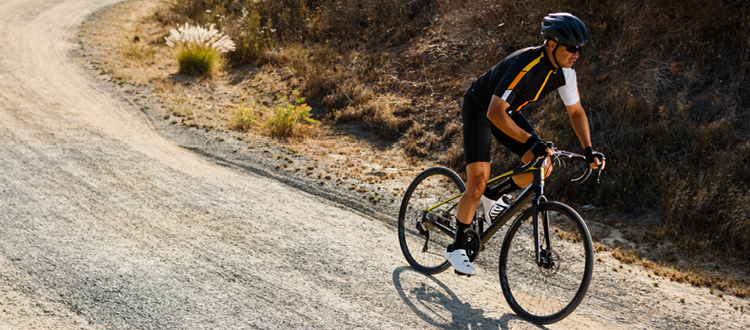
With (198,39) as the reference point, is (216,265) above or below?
below

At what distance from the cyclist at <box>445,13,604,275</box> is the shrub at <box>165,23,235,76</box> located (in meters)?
10.1

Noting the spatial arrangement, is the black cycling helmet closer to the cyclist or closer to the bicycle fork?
the cyclist

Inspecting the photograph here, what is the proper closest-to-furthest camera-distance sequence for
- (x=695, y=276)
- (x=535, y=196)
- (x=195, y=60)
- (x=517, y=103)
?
1. (x=535, y=196)
2. (x=517, y=103)
3. (x=695, y=276)
4. (x=195, y=60)

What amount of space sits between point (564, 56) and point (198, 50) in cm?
1110

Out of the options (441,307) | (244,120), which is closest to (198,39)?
(244,120)

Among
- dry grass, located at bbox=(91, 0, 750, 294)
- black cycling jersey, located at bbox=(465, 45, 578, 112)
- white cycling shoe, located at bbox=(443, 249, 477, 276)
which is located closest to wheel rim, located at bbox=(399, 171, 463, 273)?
white cycling shoe, located at bbox=(443, 249, 477, 276)

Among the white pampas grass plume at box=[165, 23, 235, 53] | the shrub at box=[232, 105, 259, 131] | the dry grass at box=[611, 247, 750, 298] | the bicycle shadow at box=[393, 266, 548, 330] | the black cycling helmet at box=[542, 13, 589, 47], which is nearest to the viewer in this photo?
the black cycling helmet at box=[542, 13, 589, 47]

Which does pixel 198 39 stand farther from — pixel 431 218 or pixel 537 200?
pixel 537 200

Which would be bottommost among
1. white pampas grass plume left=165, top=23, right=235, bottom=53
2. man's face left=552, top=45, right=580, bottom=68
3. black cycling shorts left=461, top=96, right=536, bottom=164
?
black cycling shorts left=461, top=96, right=536, bottom=164

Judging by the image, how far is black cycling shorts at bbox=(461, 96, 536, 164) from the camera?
4.05 meters

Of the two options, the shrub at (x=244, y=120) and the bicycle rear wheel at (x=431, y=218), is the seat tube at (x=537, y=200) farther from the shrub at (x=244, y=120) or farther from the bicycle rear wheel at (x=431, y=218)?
the shrub at (x=244, y=120)

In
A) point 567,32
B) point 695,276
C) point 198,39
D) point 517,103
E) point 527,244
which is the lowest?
point 695,276

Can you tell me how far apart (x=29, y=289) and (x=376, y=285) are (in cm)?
289

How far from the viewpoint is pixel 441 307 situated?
4141 mm
